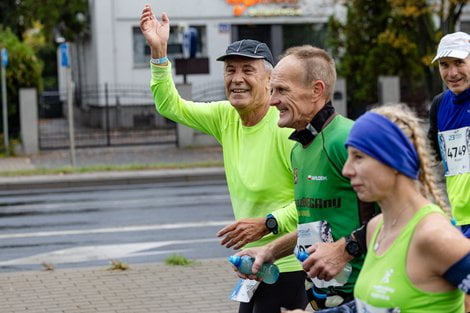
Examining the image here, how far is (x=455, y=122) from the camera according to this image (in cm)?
645

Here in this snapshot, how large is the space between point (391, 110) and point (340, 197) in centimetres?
99

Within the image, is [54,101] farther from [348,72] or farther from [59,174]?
[59,174]

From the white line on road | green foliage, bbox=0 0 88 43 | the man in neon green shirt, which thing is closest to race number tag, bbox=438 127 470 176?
the man in neon green shirt

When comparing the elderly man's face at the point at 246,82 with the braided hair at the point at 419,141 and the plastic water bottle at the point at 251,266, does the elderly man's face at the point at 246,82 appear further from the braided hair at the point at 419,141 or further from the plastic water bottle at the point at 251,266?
the braided hair at the point at 419,141

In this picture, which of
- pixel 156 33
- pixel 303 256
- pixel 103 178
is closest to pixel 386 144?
Answer: pixel 303 256

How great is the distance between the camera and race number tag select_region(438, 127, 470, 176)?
250 inches

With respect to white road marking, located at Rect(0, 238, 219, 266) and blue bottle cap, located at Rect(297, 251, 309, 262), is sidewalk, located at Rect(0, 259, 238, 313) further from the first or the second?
blue bottle cap, located at Rect(297, 251, 309, 262)

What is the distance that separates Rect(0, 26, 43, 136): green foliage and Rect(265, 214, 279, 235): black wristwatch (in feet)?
81.5

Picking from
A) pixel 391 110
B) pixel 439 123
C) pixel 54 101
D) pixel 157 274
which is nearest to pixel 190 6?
pixel 54 101

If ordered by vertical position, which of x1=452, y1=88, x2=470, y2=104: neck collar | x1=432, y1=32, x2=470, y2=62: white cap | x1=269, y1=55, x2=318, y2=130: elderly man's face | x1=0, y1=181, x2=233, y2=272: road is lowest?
x1=0, y1=181, x2=233, y2=272: road

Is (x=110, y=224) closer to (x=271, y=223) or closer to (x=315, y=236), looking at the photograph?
(x=271, y=223)

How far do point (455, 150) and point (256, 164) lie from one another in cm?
150

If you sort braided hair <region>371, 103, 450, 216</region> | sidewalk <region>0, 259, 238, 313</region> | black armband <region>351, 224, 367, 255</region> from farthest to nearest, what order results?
1. sidewalk <region>0, 259, 238, 313</region>
2. black armband <region>351, 224, 367, 255</region>
3. braided hair <region>371, 103, 450, 216</region>

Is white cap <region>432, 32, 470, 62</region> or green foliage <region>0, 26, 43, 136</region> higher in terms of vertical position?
white cap <region>432, 32, 470, 62</region>
